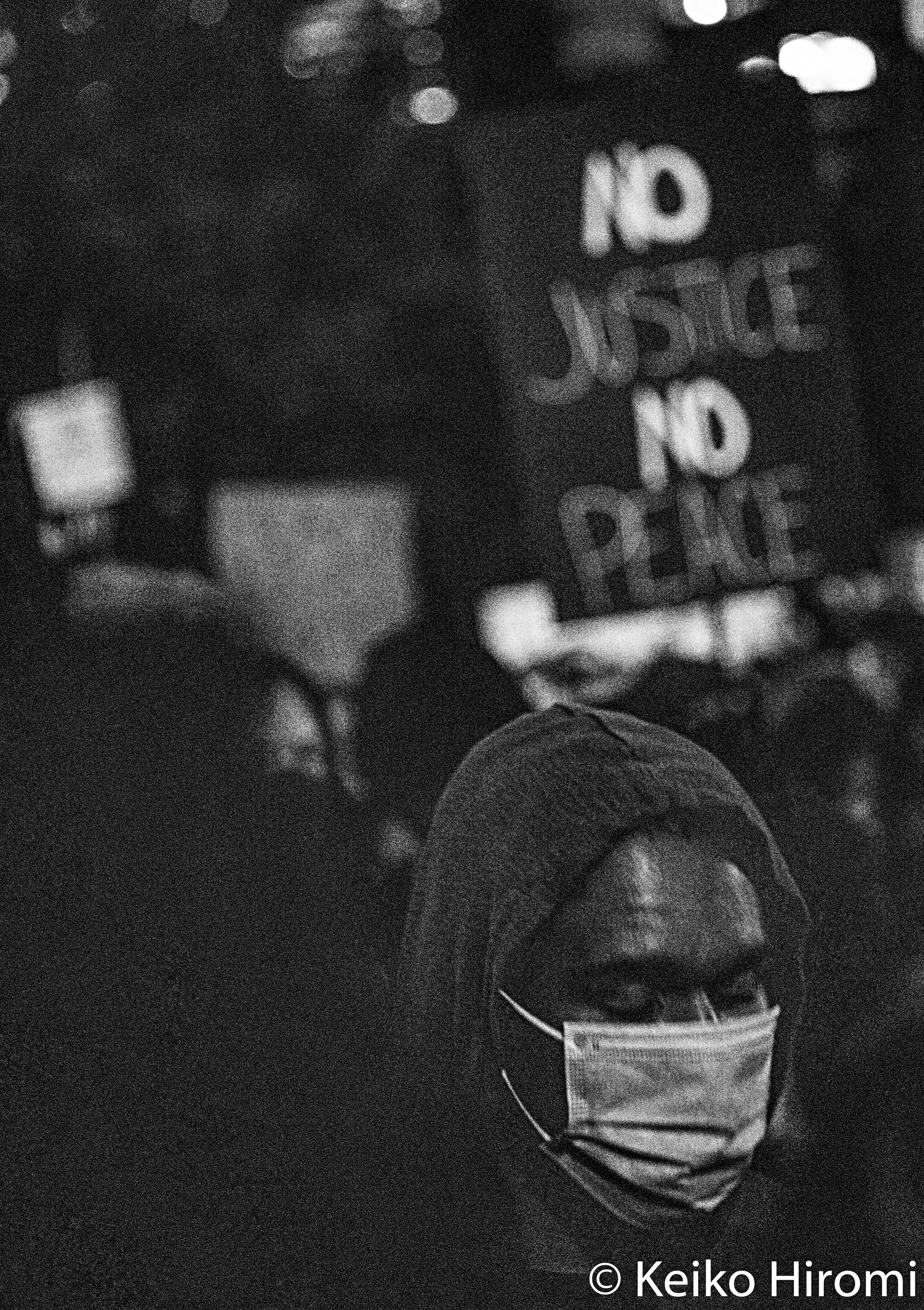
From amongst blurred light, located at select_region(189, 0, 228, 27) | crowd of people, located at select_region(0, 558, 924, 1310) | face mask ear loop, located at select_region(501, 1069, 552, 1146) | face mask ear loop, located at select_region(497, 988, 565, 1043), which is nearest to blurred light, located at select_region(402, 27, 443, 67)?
blurred light, located at select_region(189, 0, 228, 27)

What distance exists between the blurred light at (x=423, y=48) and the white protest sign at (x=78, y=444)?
1.89ft

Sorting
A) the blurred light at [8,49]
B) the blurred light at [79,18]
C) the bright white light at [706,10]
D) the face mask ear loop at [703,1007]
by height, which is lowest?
the face mask ear loop at [703,1007]

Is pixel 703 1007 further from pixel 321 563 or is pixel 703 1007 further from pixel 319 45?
pixel 319 45

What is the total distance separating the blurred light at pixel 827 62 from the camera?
10.1 feet

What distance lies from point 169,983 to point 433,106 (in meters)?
1.19

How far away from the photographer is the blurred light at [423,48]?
3014 mm

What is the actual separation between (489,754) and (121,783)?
19.0 inches

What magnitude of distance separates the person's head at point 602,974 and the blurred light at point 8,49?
1082 millimetres

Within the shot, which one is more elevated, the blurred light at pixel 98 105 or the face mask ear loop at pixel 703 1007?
the blurred light at pixel 98 105

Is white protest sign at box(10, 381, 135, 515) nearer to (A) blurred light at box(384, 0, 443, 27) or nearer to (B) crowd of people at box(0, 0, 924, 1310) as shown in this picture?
(B) crowd of people at box(0, 0, 924, 1310)

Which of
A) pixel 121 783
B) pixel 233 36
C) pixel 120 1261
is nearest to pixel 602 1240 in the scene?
pixel 120 1261

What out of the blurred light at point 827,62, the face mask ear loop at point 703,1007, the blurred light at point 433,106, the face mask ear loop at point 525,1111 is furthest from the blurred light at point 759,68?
the face mask ear loop at point 525,1111

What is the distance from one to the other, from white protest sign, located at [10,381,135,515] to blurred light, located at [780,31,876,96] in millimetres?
992

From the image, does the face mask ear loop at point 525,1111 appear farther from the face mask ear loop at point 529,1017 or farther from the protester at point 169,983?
the protester at point 169,983
